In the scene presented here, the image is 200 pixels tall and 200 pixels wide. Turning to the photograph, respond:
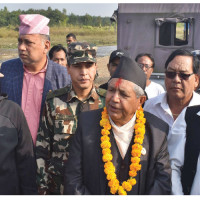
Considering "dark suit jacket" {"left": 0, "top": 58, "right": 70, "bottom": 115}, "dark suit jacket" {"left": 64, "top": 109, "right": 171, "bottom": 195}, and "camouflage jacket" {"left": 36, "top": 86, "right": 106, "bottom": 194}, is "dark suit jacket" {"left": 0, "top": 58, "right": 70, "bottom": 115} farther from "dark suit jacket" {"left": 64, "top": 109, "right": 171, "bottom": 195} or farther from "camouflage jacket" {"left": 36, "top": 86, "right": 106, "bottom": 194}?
"dark suit jacket" {"left": 64, "top": 109, "right": 171, "bottom": 195}

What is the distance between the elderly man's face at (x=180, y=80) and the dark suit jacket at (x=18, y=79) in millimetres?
1232

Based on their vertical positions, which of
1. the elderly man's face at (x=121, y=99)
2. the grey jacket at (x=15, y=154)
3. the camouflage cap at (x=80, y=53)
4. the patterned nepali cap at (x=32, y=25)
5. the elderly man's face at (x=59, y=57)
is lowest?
the grey jacket at (x=15, y=154)

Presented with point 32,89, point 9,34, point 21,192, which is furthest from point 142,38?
point 9,34

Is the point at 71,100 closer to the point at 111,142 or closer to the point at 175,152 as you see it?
the point at 111,142

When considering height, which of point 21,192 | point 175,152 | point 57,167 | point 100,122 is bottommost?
point 21,192

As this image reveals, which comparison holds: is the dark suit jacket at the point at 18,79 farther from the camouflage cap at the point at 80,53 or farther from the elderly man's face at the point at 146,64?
the elderly man's face at the point at 146,64

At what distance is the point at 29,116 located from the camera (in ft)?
10.8

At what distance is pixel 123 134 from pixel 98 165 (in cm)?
31

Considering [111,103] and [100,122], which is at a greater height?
Result: [111,103]

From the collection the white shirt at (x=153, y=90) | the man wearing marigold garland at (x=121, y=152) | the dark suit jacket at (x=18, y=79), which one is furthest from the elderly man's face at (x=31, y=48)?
the white shirt at (x=153, y=90)

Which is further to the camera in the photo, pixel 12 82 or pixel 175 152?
pixel 12 82

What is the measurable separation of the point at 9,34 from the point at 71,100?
45809 mm

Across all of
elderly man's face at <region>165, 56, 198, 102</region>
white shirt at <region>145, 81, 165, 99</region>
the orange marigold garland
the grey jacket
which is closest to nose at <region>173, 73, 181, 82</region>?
elderly man's face at <region>165, 56, 198, 102</region>

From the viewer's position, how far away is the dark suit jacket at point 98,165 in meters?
2.20
